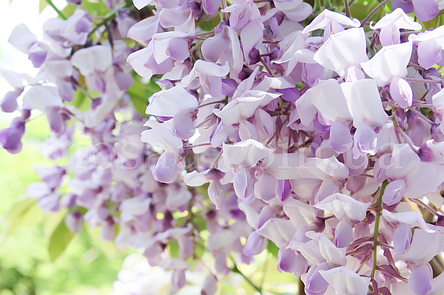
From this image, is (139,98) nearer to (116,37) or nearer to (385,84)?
(116,37)

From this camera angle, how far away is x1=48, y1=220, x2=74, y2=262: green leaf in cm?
54

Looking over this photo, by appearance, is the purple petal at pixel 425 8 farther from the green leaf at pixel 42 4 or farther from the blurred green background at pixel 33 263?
the blurred green background at pixel 33 263

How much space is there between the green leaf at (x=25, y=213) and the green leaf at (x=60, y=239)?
3 centimetres

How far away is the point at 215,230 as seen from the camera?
463 millimetres

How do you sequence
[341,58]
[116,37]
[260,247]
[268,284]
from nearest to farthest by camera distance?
1. [341,58]
2. [260,247]
3. [116,37]
4. [268,284]

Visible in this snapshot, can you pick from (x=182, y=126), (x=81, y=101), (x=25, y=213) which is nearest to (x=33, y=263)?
(x=25, y=213)

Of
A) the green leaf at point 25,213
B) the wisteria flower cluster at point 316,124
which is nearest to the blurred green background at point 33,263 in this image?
the green leaf at point 25,213

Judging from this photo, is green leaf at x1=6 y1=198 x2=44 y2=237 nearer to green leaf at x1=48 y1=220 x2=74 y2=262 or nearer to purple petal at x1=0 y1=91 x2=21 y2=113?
green leaf at x1=48 y1=220 x2=74 y2=262

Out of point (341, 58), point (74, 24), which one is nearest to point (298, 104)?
point (341, 58)

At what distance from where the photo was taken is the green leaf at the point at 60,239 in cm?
54

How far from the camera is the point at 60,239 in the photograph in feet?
1.79

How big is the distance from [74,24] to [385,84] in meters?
0.29

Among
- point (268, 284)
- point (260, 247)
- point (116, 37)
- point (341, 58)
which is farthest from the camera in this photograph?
point (268, 284)

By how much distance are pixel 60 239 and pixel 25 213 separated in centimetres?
7
